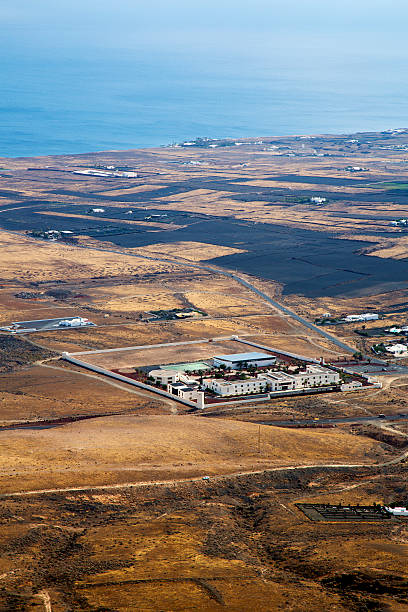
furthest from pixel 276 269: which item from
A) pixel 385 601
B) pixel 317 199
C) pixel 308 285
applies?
pixel 385 601

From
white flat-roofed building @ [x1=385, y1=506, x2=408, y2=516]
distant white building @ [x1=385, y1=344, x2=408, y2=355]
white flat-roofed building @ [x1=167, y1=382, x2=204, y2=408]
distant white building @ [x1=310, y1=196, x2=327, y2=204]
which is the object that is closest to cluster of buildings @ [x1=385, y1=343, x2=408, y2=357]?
distant white building @ [x1=385, y1=344, x2=408, y2=355]

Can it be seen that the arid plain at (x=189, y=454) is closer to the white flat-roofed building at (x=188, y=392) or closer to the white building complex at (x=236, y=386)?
the white flat-roofed building at (x=188, y=392)

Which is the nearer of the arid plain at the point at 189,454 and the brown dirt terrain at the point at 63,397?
the arid plain at the point at 189,454

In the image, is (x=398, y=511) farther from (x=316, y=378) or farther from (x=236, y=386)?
(x=316, y=378)

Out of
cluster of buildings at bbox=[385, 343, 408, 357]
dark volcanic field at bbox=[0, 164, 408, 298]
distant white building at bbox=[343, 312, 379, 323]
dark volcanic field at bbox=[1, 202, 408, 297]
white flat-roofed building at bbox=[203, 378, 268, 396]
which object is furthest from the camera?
dark volcanic field at bbox=[0, 164, 408, 298]

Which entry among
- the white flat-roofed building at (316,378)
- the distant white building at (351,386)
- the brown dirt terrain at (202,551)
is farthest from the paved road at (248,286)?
the brown dirt terrain at (202,551)

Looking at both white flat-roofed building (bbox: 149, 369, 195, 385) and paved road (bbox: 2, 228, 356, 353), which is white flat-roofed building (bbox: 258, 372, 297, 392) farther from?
paved road (bbox: 2, 228, 356, 353)

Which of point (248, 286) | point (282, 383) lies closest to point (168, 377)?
point (282, 383)
